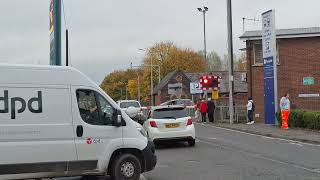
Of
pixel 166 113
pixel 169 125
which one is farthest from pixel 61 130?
pixel 166 113

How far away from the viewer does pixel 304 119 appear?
2631cm

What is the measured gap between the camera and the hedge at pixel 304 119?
2504 centimetres

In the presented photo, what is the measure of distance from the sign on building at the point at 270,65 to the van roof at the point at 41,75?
65.3 feet

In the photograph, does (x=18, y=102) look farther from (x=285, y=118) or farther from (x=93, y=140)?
(x=285, y=118)

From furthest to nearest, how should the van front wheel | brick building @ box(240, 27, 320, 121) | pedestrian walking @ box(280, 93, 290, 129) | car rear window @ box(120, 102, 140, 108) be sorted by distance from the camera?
car rear window @ box(120, 102, 140, 108), brick building @ box(240, 27, 320, 121), pedestrian walking @ box(280, 93, 290, 129), the van front wheel

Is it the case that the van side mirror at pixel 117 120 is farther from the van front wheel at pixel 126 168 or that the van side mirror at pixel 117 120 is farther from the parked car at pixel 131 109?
the parked car at pixel 131 109

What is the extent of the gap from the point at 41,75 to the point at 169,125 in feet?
30.5

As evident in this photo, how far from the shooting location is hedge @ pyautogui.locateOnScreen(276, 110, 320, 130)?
82.2 ft

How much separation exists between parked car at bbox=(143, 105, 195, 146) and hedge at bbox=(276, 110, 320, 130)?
7652mm

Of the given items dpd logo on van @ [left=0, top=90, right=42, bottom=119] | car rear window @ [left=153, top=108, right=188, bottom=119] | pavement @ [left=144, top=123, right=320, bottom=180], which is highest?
dpd logo on van @ [left=0, top=90, right=42, bottom=119]

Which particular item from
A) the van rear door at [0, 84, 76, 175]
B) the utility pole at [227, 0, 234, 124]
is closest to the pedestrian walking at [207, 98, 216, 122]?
the utility pole at [227, 0, 234, 124]

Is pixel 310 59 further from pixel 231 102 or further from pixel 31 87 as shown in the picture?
pixel 31 87

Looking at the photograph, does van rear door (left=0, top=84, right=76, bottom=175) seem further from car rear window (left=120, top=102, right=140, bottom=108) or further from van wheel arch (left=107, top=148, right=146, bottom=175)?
car rear window (left=120, top=102, right=140, bottom=108)

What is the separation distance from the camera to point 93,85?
446 inches
